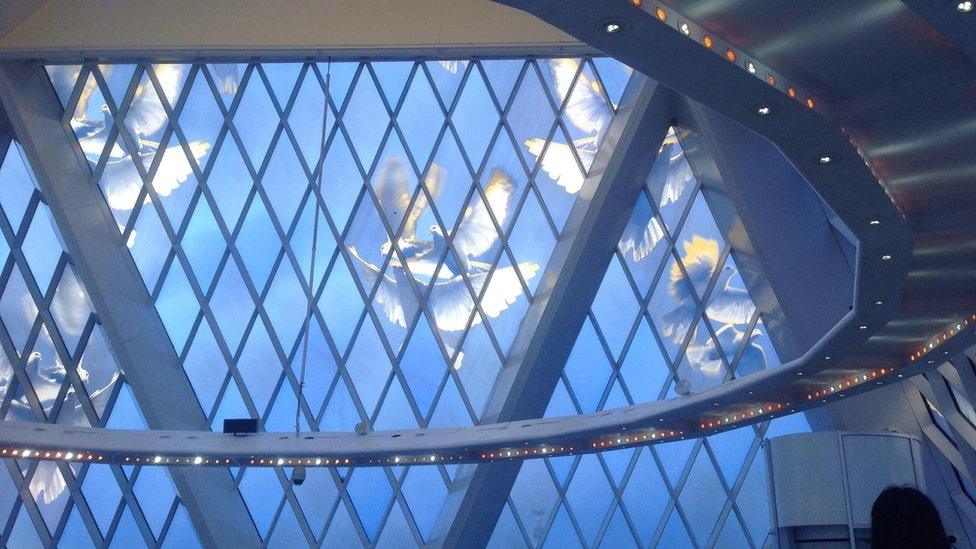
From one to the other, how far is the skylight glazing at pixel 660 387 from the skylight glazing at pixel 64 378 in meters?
8.46

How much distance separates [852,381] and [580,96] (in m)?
10.9

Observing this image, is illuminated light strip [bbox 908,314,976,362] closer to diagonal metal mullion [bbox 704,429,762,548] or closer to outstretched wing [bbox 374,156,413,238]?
diagonal metal mullion [bbox 704,429,762,548]

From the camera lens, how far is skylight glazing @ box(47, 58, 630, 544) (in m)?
24.2

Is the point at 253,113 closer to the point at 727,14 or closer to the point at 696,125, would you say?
the point at 696,125

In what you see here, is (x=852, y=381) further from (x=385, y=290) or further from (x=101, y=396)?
(x=101, y=396)

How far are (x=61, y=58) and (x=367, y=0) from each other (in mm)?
6732

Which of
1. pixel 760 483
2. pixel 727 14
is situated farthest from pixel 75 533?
pixel 727 14

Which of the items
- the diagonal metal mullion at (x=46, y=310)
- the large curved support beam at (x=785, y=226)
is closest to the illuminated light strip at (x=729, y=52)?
the large curved support beam at (x=785, y=226)

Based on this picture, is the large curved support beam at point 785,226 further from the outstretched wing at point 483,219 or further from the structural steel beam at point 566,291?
the outstretched wing at point 483,219

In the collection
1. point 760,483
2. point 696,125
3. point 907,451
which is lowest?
point 907,451

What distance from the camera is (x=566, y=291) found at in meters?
23.1

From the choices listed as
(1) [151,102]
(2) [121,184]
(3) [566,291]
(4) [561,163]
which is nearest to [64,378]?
(2) [121,184]

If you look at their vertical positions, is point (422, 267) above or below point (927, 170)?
above

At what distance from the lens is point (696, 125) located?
21.3 metres
